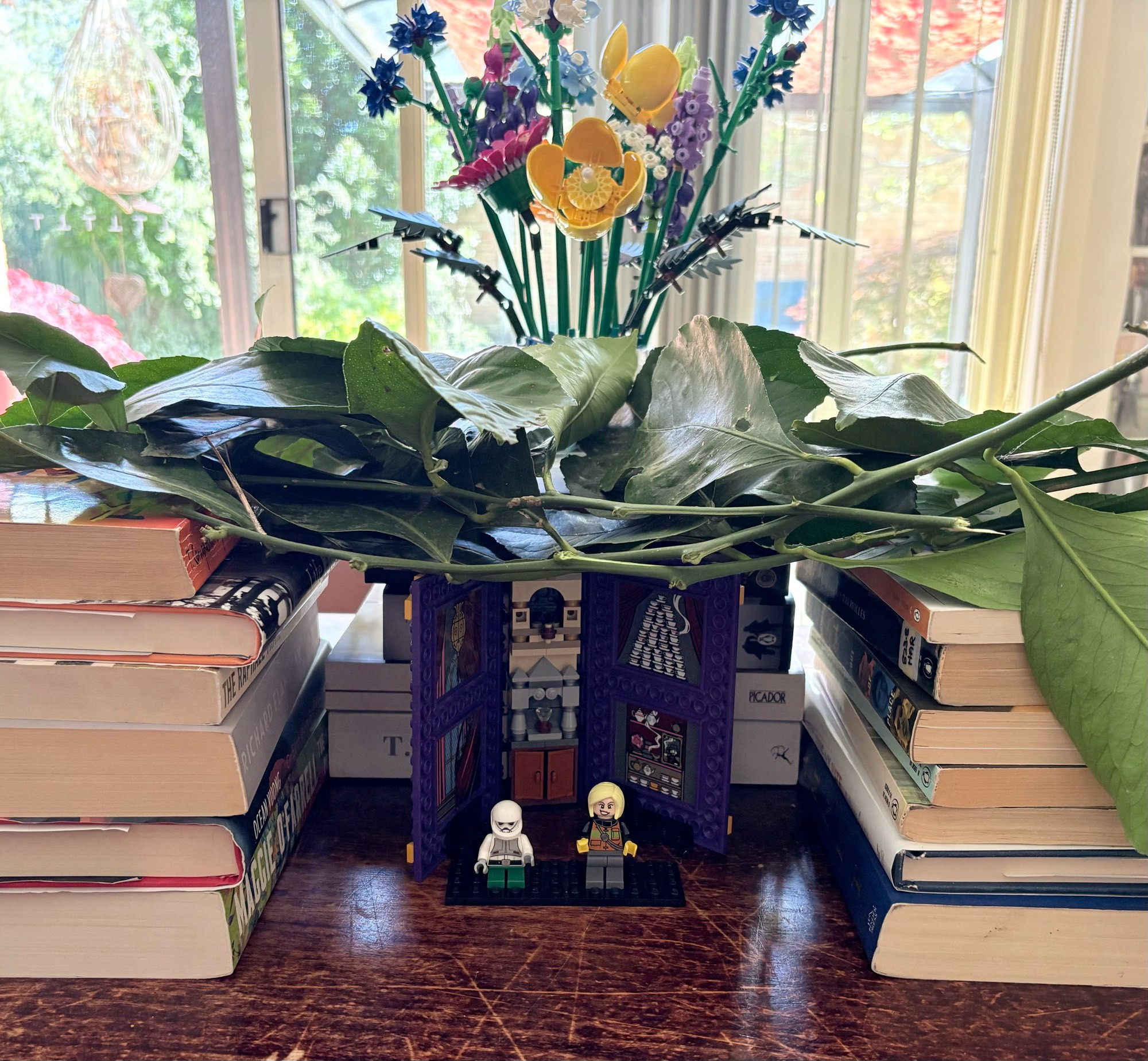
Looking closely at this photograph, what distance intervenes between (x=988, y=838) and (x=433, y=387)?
1.08 feet

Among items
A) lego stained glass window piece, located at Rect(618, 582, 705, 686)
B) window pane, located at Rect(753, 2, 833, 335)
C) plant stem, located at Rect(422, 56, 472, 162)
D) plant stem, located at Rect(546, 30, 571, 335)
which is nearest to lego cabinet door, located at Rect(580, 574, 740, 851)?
lego stained glass window piece, located at Rect(618, 582, 705, 686)

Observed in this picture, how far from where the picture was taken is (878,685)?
0.48 m

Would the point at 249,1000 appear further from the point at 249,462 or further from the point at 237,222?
the point at 237,222

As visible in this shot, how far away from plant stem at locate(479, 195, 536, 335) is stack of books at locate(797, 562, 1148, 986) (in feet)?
1.53

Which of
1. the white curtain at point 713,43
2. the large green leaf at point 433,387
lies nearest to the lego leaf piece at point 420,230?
the large green leaf at point 433,387

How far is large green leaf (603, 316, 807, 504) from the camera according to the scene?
399 mm

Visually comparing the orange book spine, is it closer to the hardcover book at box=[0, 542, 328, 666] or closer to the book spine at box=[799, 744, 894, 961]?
the book spine at box=[799, 744, 894, 961]

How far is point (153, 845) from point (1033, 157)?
2.00 m

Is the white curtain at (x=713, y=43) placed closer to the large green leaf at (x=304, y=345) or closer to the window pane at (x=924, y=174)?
the window pane at (x=924, y=174)

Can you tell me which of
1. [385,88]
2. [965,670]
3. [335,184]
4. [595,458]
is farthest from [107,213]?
[965,670]

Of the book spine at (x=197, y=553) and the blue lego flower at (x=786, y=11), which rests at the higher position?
the blue lego flower at (x=786, y=11)

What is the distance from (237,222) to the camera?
6.41ft

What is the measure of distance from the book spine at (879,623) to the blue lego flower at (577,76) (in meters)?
0.52

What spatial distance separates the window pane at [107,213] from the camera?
1.88 m
